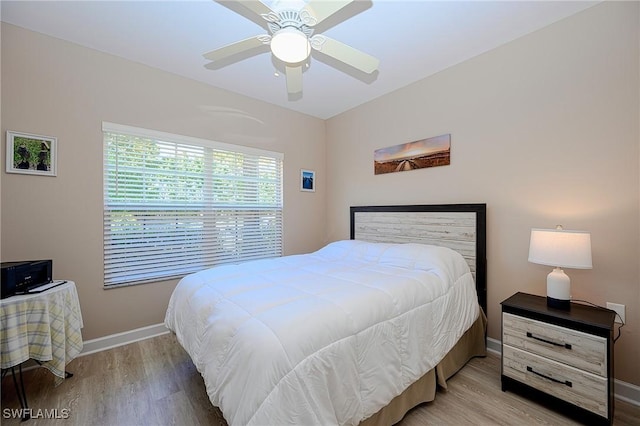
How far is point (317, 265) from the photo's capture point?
250cm

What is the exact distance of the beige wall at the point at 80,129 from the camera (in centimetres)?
213

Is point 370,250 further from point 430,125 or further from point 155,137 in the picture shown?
point 155,137

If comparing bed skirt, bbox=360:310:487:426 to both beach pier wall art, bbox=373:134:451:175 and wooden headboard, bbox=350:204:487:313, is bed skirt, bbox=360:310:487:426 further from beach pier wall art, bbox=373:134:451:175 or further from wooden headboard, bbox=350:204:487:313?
beach pier wall art, bbox=373:134:451:175

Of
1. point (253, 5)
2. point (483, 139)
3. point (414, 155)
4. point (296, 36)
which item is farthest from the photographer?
point (414, 155)

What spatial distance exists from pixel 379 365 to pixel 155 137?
9.32ft

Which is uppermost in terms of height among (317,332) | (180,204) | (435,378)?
(180,204)

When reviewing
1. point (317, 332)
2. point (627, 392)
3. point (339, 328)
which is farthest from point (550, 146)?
A: point (317, 332)

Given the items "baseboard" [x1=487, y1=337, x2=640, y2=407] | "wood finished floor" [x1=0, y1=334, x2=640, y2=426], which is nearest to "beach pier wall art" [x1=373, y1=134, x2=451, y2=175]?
"wood finished floor" [x1=0, y1=334, x2=640, y2=426]

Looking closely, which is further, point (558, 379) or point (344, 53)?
point (344, 53)

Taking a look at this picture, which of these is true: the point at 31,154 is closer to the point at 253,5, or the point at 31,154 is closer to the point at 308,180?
the point at 253,5

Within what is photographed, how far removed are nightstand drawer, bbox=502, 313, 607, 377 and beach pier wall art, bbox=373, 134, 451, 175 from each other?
5.20 feet

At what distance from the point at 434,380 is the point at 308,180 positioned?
114 inches

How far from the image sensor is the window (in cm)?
257

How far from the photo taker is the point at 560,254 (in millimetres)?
1745
